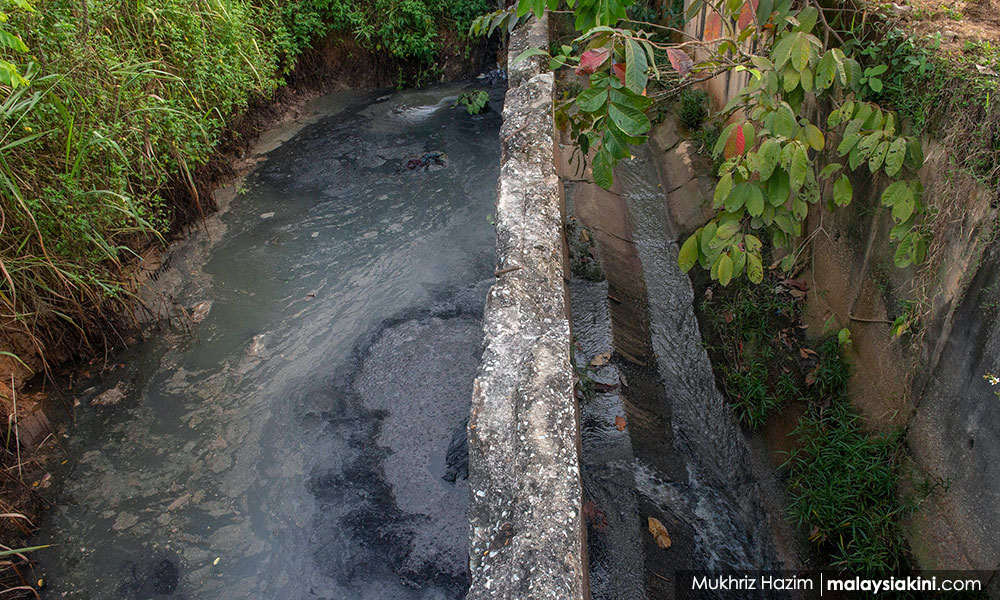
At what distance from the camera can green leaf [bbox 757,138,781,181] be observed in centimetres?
242

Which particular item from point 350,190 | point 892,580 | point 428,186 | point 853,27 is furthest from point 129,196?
point 892,580

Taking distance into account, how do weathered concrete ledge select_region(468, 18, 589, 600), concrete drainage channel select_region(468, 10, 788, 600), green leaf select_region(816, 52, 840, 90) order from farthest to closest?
green leaf select_region(816, 52, 840, 90) → concrete drainage channel select_region(468, 10, 788, 600) → weathered concrete ledge select_region(468, 18, 589, 600)

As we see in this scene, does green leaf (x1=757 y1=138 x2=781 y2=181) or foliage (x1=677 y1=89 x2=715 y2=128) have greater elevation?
green leaf (x1=757 y1=138 x2=781 y2=181)

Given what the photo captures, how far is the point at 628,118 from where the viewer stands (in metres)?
2.22

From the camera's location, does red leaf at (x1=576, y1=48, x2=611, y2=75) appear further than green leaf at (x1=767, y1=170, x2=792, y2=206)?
No

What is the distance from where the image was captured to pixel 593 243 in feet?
14.3

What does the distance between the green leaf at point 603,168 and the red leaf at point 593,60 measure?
0.30 m

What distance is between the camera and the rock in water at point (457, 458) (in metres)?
3.16

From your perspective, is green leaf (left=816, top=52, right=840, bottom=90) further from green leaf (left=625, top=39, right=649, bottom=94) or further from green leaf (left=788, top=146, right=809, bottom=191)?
green leaf (left=625, top=39, right=649, bottom=94)

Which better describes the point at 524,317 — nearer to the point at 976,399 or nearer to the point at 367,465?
the point at 367,465

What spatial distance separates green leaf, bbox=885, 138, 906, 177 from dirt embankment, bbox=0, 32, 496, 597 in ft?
13.2

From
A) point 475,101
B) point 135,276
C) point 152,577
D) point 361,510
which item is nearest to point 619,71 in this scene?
point 361,510

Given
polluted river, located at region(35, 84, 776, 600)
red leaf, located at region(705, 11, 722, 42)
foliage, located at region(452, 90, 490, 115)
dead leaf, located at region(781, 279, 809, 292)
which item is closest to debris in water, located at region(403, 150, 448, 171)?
polluted river, located at region(35, 84, 776, 600)

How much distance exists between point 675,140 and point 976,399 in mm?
3722
